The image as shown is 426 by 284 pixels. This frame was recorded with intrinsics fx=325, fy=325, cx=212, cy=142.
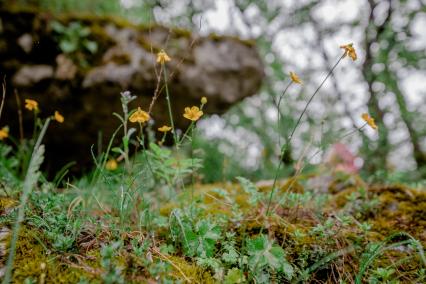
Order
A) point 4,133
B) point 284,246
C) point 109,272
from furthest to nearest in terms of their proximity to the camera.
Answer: point 4,133, point 284,246, point 109,272

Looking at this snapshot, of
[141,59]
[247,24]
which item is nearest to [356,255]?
[141,59]

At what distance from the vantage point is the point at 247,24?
7016 millimetres

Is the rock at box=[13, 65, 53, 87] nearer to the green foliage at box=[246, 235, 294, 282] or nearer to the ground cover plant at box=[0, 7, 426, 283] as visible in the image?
the ground cover plant at box=[0, 7, 426, 283]

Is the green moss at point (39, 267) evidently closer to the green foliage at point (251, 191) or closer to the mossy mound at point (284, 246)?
the mossy mound at point (284, 246)

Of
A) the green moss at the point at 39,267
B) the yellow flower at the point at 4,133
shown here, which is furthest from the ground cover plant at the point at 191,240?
the yellow flower at the point at 4,133

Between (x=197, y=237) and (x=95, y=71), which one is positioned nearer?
(x=197, y=237)

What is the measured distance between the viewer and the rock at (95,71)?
333 centimetres

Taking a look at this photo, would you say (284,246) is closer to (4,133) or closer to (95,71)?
(4,133)

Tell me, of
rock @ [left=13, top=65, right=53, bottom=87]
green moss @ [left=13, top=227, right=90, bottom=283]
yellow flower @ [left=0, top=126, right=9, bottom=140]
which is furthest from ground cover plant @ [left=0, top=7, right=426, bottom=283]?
rock @ [left=13, top=65, right=53, bottom=87]

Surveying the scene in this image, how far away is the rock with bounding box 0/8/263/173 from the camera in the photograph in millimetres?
3327

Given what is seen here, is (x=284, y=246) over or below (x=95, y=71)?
below

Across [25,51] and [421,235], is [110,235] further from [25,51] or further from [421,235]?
[25,51]

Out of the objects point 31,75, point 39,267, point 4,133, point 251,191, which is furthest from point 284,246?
point 31,75

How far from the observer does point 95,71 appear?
3516mm
